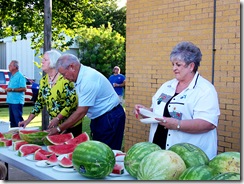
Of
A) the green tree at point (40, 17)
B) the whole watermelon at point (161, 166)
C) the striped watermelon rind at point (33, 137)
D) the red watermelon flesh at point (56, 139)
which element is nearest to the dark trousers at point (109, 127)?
the red watermelon flesh at point (56, 139)

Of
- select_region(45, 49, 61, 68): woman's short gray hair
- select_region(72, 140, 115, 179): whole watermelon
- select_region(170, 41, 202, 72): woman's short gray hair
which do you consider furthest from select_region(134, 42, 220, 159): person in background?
select_region(45, 49, 61, 68): woman's short gray hair

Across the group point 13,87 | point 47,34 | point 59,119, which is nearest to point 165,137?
point 59,119

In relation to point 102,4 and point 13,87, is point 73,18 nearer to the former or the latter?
point 102,4

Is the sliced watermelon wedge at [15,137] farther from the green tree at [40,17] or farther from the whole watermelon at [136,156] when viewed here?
the green tree at [40,17]

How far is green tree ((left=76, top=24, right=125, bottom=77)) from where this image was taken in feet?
115

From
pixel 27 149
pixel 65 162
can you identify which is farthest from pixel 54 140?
pixel 65 162

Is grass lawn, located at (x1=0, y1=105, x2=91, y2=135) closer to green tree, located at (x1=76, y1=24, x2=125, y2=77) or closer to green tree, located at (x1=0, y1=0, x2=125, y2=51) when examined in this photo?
green tree, located at (x1=0, y1=0, x2=125, y2=51)

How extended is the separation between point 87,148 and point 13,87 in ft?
27.6

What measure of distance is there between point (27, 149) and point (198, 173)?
2142 millimetres

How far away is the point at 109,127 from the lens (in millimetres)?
5371

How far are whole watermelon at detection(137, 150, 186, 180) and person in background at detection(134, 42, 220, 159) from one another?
28.0 inches

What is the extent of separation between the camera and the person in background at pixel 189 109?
12.4 feet

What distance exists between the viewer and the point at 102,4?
14.7 metres

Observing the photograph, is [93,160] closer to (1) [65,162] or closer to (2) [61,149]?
(1) [65,162]
